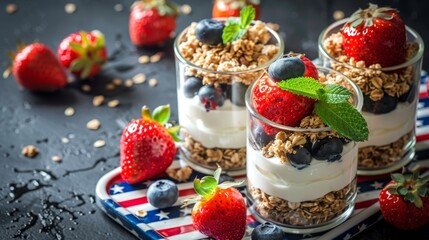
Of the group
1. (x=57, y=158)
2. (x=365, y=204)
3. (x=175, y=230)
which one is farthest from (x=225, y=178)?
(x=57, y=158)

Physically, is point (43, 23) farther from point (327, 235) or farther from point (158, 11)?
point (327, 235)

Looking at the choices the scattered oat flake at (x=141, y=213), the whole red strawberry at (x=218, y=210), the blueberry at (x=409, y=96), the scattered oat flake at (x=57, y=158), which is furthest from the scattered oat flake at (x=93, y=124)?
the blueberry at (x=409, y=96)

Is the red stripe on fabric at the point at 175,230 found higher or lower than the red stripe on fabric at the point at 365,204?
lower

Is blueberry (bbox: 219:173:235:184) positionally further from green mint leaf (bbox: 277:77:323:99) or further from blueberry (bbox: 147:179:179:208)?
green mint leaf (bbox: 277:77:323:99)

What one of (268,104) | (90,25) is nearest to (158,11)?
(90,25)

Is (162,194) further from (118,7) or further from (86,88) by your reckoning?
(118,7)

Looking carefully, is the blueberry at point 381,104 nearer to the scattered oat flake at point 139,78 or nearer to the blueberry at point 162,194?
the blueberry at point 162,194
